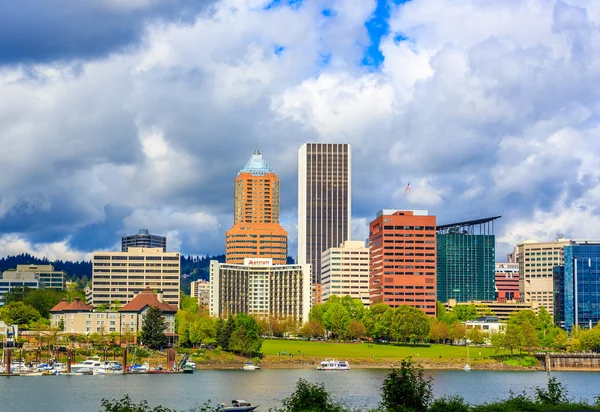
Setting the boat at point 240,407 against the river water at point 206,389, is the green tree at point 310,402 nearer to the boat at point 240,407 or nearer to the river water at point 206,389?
the river water at point 206,389

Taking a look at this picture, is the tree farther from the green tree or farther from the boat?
the boat

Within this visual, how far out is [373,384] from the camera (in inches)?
6781

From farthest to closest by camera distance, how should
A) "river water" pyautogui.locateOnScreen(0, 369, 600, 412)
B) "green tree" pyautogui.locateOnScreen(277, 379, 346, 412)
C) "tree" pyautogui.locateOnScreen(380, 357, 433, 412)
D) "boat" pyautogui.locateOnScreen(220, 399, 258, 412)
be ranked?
"river water" pyautogui.locateOnScreen(0, 369, 600, 412)
"boat" pyautogui.locateOnScreen(220, 399, 258, 412)
"tree" pyautogui.locateOnScreen(380, 357, 433, 412)
"green tree" pyautogui.locateOnScreen(277, 379, 346, 412)

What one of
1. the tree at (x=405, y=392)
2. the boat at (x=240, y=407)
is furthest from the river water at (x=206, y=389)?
the tree at (x=405, y=392)

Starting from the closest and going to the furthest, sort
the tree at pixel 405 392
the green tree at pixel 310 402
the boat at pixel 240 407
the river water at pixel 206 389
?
the green tree at pixel 310 402 → the tree at pixel 405 392 → the boat at pixel 240 407 → the river water at pixel 206 389

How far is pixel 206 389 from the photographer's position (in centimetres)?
15738

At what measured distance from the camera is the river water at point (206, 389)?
132375 millimetres

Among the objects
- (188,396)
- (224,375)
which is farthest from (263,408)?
(224,375)

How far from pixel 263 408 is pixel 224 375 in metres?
71.0

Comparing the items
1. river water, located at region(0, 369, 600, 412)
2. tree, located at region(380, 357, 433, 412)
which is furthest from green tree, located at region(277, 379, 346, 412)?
river water, located at region(0, 369, 600, 412)

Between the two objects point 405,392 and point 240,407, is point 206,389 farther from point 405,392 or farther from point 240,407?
point 405,392

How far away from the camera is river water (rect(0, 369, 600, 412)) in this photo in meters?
132

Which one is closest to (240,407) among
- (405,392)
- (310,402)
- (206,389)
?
(206,389)

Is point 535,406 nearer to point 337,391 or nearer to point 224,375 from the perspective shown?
point 337,391
